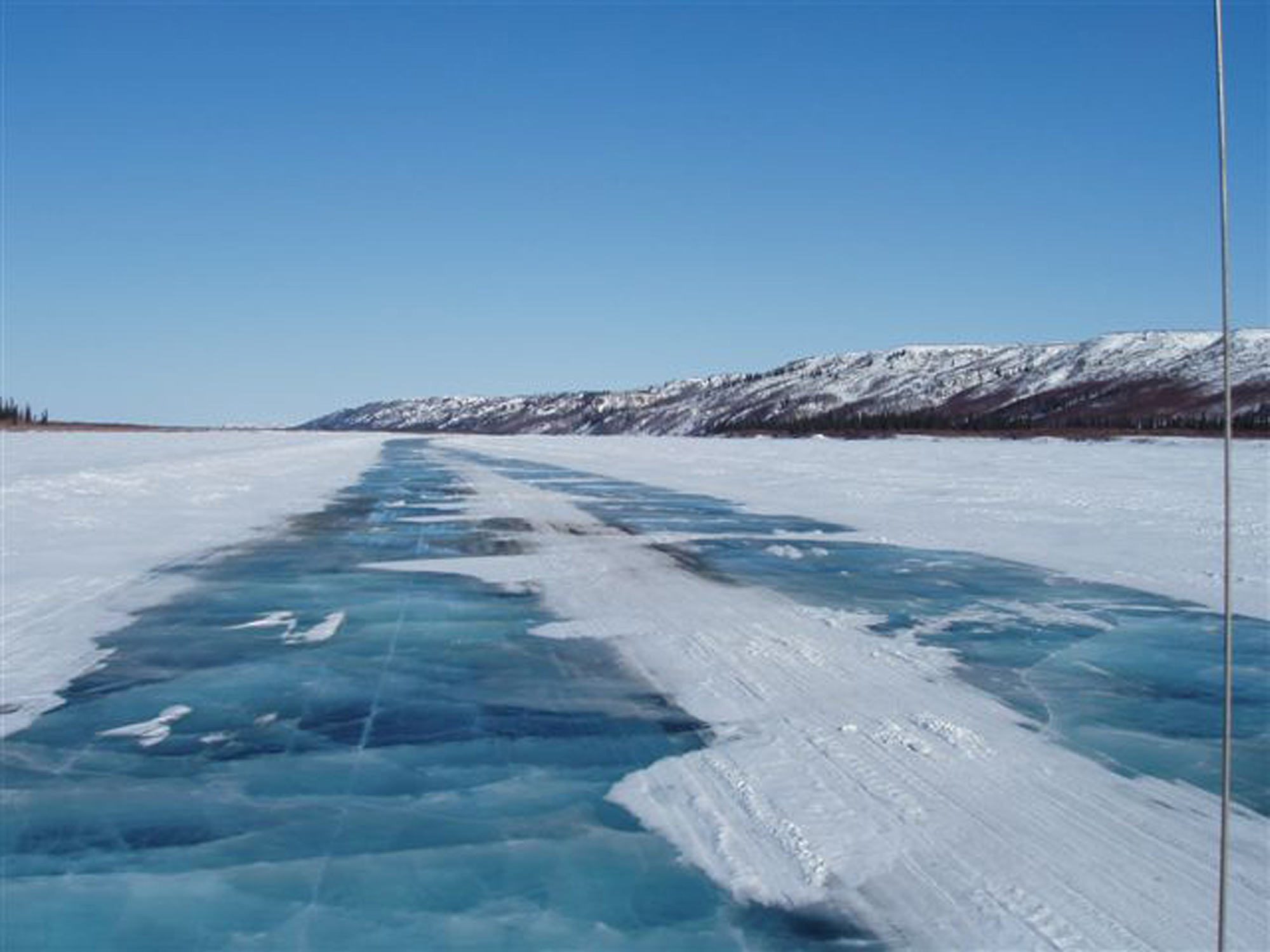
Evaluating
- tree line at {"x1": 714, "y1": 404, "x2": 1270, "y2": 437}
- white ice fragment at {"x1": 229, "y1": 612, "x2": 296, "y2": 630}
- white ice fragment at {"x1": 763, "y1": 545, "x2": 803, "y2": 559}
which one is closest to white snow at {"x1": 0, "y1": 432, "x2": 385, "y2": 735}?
white ice fragment at {"x1": 229, "y1": 612, "x2": 296, "y2": 630}

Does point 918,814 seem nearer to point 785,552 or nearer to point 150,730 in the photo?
point 150,730

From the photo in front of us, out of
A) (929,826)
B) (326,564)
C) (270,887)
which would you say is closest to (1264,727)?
(929,826)

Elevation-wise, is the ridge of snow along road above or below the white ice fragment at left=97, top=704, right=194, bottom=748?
below

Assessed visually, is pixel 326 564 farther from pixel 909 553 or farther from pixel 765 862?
pixel 765 862

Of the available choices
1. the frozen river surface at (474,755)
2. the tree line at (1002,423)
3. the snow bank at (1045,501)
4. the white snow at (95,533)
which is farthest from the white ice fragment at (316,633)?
the tree line at (1002,423)

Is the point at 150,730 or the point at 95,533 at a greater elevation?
the point at 95,533

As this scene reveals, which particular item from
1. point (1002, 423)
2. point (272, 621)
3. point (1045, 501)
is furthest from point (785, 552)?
point (1002, 423)

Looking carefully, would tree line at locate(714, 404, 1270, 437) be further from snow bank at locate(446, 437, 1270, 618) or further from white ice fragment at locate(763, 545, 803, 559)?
white ice fragment at locate(763, 545, 803, 559)
